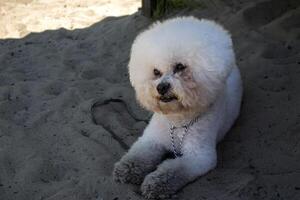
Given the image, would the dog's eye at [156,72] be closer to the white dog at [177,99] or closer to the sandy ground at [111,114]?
the white dog at [177,99]

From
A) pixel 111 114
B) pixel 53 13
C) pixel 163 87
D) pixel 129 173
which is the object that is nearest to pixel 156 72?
pixel 163 87

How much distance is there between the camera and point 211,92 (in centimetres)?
279

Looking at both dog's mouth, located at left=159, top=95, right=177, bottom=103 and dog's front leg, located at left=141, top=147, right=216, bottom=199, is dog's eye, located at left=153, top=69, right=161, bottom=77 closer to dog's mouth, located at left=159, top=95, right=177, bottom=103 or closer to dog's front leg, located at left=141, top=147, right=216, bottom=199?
dog's mouth, located at left=159, top=95, right=177, bottom=103

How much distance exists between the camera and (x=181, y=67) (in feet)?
9.09

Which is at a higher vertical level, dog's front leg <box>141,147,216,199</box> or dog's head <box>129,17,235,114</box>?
dog's head <box>129,17,235,114</box>


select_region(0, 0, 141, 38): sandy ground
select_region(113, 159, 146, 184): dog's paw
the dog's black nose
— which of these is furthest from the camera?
select_region(0, 0, 141, 38): sandy ground

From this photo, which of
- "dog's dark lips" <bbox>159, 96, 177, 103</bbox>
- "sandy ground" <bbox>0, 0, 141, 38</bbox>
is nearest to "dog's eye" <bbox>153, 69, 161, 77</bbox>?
"dog's dark lips" <bbox>159, 96, 177, 103</bbox>

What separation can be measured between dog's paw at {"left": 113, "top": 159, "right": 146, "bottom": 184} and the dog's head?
13.2 inches

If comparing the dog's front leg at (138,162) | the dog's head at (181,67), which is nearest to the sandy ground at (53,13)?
the dog's front leg at (138,162)

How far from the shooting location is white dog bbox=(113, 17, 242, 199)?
275cm

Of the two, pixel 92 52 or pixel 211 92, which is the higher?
pixel 211 92

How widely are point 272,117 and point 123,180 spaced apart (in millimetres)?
1073

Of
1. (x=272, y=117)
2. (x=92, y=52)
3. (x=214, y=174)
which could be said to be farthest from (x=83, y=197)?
(x=92, y=52)

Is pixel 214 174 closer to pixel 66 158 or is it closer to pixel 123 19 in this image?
pixel 66 158
